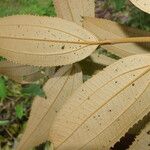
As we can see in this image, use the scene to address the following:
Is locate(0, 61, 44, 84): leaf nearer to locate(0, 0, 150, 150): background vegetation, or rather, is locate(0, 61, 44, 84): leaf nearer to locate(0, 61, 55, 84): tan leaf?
locate(0, 61, 55, 84): tan leaf

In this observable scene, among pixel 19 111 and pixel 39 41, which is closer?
pixel 39 41

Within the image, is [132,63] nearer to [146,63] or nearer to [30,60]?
[146,63]

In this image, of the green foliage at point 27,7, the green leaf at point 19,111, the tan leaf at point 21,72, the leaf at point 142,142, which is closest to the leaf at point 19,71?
the tan leaf at point 21,72

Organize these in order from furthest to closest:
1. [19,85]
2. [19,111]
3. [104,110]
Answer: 1. [19,85]
2. [19,111]
3. [104,110]

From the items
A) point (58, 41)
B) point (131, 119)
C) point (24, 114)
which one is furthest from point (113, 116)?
point (24, 114)

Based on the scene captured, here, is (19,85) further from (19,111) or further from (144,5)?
(144,5)

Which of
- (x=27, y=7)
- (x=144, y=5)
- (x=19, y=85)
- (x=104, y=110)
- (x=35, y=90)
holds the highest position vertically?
(x=144, y=5)

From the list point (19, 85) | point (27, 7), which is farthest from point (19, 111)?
point (27, 7)
